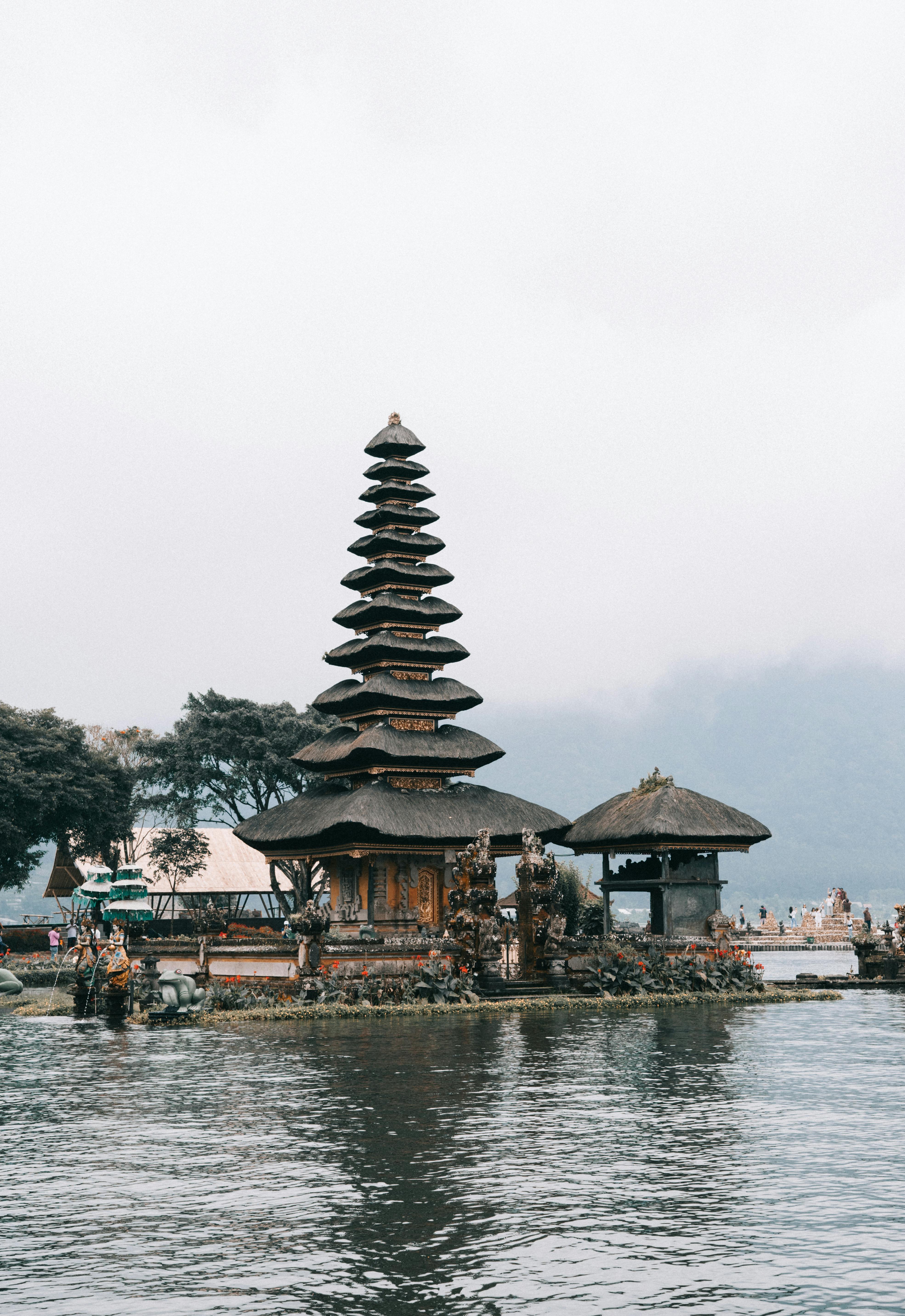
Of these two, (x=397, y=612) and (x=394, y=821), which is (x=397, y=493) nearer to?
(x=397, y=612)

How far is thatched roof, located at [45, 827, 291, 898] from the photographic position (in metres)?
74.6

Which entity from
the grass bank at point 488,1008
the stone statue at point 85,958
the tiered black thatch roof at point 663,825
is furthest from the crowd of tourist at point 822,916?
the stone statue at point 85,958

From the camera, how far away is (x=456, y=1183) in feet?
42.0

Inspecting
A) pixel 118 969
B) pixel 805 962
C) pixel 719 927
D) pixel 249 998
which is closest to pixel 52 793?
pixel 249 998

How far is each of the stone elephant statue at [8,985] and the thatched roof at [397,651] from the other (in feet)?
52.2

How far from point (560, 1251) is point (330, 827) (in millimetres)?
32304

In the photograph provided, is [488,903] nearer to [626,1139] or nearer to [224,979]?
[224,979]

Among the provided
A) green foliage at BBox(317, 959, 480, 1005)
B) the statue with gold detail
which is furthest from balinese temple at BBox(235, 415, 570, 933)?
the statue with gold detail

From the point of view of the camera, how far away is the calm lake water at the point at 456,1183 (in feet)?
31.4

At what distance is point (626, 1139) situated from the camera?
15047 millimetres

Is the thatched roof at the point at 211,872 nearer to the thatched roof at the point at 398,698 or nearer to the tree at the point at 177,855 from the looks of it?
the tree at the point at 177,855

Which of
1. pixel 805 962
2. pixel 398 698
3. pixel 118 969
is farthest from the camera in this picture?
pixel 805 962

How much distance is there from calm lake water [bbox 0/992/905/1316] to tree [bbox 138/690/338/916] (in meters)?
41.7

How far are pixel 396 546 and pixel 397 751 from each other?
994 centimetres
